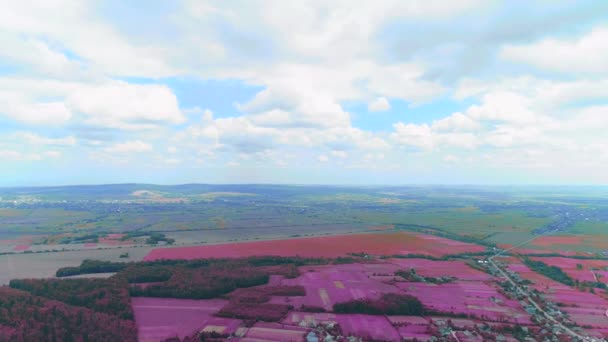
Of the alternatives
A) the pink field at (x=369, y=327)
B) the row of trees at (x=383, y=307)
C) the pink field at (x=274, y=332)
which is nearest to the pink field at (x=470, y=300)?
the row of trees at (x=383, y=307)

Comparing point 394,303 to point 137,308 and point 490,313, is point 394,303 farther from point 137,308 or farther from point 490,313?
point 137,308

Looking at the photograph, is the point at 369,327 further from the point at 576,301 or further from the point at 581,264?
the point at 581,264

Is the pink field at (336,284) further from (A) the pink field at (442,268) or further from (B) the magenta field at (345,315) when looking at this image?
(A) the pink field at (442,268)

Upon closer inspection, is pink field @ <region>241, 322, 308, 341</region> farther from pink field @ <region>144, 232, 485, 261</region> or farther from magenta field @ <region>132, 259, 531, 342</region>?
pink field @ <region>144, 232, 485, 261</region>

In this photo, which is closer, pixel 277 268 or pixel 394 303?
pixel 394 303

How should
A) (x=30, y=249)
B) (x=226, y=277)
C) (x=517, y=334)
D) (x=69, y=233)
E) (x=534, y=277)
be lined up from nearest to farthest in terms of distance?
1. (x=517, y=334)
2. (x=226, y=277)
3. (x=534, y=277)
4. (x=30, y=249)
5. (x=69, y=233)

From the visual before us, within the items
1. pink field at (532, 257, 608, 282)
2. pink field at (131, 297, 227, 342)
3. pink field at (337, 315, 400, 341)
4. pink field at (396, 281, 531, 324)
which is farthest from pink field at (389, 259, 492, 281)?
pink field at (131, 297, 227, 342)

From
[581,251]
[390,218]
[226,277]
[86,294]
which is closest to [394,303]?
[226,277]
